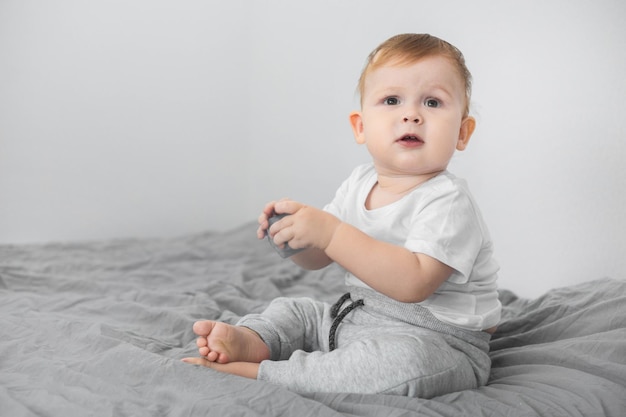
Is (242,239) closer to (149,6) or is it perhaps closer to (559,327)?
(149,6)

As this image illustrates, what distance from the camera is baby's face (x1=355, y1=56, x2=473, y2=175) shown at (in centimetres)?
116

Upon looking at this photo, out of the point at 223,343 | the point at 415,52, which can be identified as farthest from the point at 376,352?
the point at 415,52

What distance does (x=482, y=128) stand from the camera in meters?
1.91

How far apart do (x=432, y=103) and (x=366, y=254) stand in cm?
29

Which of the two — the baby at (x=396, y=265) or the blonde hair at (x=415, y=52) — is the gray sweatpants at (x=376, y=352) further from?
the blonde hair at (x=415, y=52)

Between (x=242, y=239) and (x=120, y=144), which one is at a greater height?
(x=120, y=144)

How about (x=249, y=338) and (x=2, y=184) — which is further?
(x=2, y=184)

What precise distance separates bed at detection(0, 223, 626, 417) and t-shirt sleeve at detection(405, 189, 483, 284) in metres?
0.19

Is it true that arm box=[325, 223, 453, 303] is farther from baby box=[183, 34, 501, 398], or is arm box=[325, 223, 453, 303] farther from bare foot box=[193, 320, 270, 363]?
bare foot box=[193, 320, 270, 363]

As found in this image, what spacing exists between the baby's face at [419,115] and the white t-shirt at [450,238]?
50 millimetres

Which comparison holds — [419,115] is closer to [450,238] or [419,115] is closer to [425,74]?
[425,74]

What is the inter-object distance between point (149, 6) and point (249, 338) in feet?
6.53

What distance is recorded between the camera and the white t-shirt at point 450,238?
1.08 m

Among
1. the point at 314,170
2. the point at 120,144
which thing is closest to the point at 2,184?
the point at 120,144
